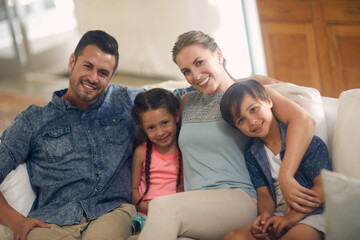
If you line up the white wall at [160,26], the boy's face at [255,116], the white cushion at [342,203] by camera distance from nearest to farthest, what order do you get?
the white cushion at [342,203], the boy's face at [255,116], the white wall at [160,26]

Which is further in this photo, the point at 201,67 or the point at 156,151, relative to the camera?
the point at 156,151

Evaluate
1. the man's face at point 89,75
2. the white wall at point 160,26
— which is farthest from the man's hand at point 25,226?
the white wall at point 160,26

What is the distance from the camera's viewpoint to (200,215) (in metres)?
1.58

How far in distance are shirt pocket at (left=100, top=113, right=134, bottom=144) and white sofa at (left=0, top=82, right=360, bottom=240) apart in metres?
0.37

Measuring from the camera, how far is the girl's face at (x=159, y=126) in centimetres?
185

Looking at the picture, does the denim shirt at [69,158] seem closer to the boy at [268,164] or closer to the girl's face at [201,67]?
the girl's face at [201,67]

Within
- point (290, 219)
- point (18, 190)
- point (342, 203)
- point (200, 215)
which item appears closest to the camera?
point (342, 203)

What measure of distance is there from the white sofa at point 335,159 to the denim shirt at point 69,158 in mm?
56

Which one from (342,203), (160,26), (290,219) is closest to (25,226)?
(290,219)

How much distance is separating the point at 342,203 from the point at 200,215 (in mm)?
563

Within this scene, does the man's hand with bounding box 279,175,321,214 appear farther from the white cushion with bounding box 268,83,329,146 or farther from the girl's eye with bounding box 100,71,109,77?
the girl's eye with bounding box 100,71,109,77

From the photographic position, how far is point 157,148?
6.40ft

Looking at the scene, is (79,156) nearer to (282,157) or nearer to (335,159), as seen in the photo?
(282,157)

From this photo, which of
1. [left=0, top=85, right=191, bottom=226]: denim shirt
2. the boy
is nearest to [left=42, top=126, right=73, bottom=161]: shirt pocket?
[left=0, top=85, right=191, bottom=226]: denim shirt
